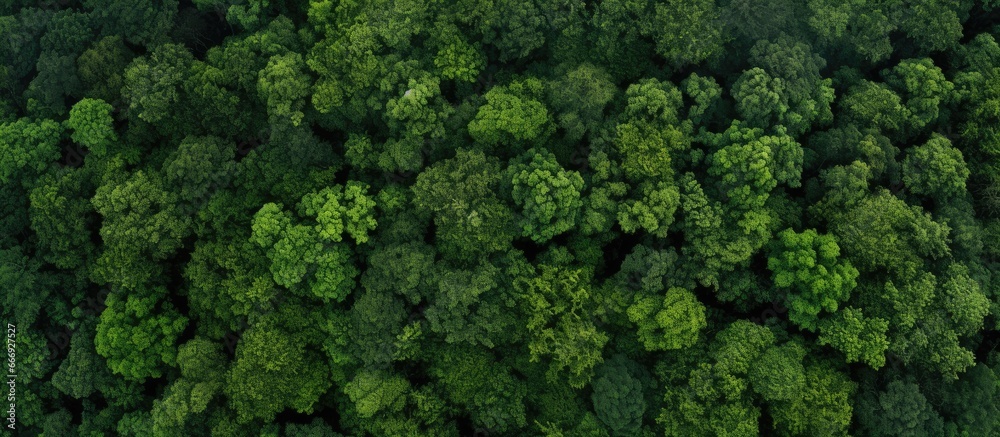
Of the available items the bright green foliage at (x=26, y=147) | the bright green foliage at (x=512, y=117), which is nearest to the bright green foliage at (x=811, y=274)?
the bright green foliage at (x=512, y=117)

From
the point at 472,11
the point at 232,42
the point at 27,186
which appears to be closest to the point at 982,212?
the point at 472,11

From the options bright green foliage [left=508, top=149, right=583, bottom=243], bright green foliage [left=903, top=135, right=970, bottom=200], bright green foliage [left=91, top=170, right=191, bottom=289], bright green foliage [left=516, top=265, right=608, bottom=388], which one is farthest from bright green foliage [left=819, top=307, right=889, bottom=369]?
bright green foliage [left=91, top=170, right=191, bottom=289]

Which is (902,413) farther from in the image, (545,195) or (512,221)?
(512,221)

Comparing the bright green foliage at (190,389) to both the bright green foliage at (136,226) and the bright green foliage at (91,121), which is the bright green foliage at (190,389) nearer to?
the bright green foliage at (136,226)

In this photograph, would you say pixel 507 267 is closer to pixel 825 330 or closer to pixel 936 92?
pixel 825 330

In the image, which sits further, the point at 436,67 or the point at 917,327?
the point at 436,67

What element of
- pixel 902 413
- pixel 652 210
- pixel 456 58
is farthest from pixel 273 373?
pixel 902 413
